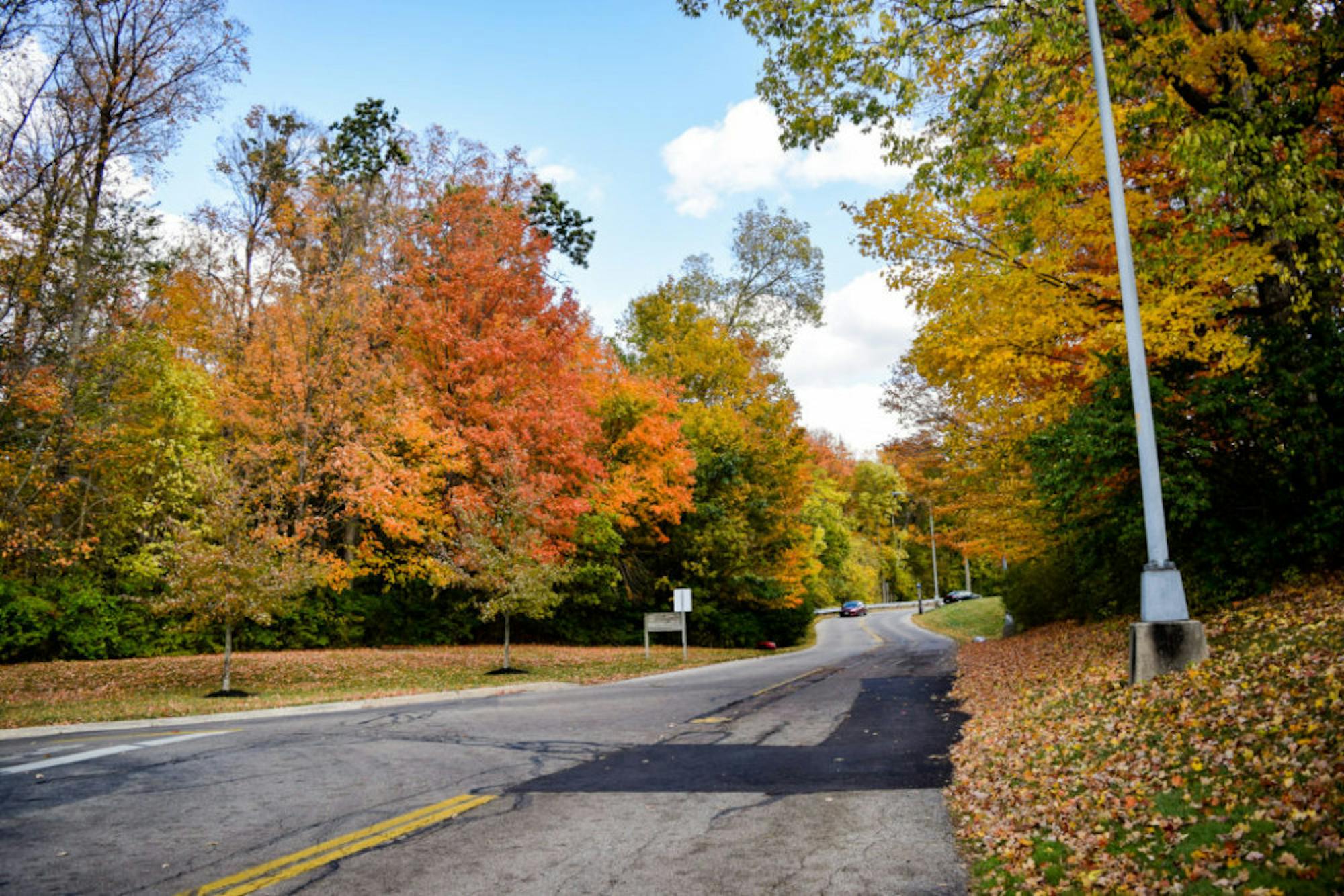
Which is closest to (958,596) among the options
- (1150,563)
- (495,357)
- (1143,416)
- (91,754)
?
(495,357)

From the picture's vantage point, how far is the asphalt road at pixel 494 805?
4809 millimetres

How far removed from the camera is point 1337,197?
8023 mm

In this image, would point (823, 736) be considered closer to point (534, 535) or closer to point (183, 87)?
point (534, 535)

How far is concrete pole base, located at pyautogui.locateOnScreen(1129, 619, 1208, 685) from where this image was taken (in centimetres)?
811

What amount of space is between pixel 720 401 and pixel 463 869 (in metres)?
30.7

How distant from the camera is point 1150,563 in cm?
847

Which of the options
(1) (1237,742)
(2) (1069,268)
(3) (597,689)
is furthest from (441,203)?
(1) (1237,742)

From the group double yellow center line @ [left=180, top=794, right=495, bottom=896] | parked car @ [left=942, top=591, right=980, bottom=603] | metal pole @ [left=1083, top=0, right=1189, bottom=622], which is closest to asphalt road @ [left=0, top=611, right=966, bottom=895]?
double yellow center line @ [left=180, top=794, right=495, bottom=896]

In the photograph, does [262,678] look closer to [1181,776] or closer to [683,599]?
[683,599]

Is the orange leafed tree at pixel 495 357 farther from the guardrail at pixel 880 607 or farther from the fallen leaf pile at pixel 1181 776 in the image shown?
the guardrail at pixel 880 607

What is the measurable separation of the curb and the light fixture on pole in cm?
1155

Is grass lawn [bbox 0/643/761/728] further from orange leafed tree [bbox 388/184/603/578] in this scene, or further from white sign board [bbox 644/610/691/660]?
orange leafed tree [bbox 388/184/603/578]

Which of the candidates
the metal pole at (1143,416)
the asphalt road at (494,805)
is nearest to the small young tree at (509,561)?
the asphalt road at (494,805)

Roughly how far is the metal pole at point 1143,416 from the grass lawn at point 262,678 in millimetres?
13040
